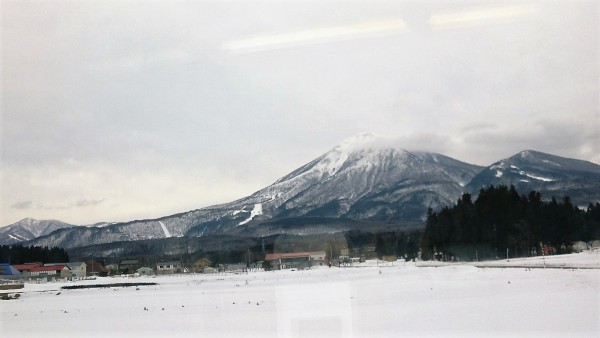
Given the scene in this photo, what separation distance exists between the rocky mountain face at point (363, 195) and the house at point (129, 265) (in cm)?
1030

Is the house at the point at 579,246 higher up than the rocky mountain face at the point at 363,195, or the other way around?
the rocky mountain face at the point at 363,195

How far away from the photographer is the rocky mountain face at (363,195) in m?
61.5

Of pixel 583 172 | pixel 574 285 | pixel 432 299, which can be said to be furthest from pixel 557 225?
pixel 432 299

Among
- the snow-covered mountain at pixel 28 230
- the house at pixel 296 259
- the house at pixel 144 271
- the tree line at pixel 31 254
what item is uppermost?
the snow-covered mountain at pixel 28 230

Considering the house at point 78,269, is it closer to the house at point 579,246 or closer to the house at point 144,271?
the house at point 144,271

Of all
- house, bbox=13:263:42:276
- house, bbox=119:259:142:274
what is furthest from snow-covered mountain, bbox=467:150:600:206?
house, bbox=13:263:42:276

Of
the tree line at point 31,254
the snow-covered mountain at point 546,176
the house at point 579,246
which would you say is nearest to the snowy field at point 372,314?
the house at point 579,246

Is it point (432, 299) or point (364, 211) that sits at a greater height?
point (364, 211)

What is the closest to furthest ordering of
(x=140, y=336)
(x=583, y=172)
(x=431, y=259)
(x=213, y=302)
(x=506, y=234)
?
(x=140, y=336) < (x=213, y=302) < (x=506, y=234) < (x=431, y=259) < (x=583, y=172)

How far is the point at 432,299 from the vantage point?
1770 cm

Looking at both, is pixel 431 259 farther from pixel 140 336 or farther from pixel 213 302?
pixel 140 336

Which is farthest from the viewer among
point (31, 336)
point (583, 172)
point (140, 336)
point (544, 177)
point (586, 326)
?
point (544, 177)

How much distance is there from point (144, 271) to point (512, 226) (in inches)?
1656

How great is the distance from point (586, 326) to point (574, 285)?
304 inches
